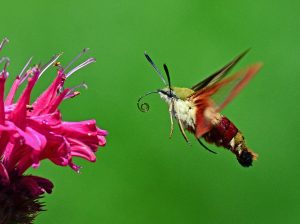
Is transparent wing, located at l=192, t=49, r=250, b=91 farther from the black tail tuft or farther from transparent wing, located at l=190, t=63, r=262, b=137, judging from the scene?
the black tail tuft

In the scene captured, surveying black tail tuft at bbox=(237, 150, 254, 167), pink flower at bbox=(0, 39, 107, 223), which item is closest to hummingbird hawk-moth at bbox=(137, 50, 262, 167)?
black tail tuft at bbox=(237, 150, 254, 167)

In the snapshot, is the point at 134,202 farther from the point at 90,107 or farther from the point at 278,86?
the point at 278,86

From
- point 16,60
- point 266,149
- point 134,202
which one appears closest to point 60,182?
point 134,202

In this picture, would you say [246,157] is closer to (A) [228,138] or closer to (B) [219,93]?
(A) [228,138]

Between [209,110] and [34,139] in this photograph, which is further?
[209,110]

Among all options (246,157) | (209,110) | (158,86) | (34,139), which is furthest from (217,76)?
(158,86)

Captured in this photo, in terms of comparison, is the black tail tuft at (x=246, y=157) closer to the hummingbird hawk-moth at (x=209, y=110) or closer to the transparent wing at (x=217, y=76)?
the hummingbird hawk-moth at (x=209, y=110)
